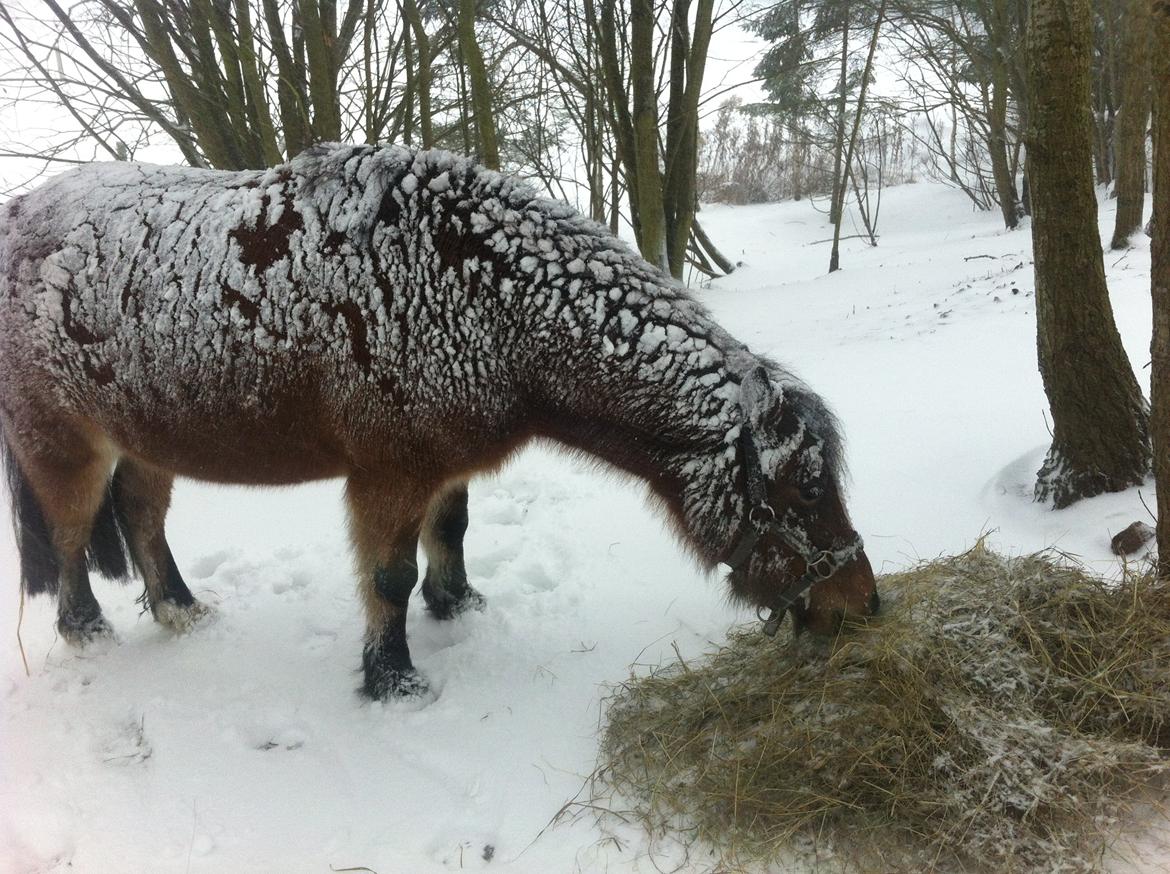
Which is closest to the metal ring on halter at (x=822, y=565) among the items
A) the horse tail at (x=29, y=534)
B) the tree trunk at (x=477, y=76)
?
the horse tail at (x=29, y=534)

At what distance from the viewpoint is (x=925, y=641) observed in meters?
2.33

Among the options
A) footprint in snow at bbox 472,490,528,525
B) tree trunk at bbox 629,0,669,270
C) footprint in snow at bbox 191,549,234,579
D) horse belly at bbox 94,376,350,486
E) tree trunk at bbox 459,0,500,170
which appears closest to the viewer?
horse belly at bbox 94,376,350,486

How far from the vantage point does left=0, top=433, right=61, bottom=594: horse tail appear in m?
3.23

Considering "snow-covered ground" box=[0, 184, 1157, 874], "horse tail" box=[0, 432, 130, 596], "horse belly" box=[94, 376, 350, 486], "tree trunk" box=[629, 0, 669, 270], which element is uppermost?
"tree trunk" box=[629, 0, 669, 270]

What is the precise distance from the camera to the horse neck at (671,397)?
2.40 m

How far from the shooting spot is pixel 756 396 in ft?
7.61

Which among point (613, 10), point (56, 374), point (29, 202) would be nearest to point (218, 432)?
point (56, 374)

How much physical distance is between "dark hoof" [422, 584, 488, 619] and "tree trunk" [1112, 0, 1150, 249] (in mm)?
9110

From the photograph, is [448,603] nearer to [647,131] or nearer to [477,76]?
[477,76]

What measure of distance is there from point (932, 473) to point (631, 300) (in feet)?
7.56

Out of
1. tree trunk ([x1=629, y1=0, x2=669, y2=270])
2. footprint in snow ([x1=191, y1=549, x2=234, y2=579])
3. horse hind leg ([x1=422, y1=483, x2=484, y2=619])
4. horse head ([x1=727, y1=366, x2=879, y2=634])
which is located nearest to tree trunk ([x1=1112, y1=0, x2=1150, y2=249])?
tree trunk ([x1=629, y1=0, x2=669, y2=270])

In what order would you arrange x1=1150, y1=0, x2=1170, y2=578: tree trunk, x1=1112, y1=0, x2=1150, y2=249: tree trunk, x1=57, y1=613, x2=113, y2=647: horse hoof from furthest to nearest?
x1=1112, y1=0, x2=1150, y2=249: tree trunk, x1=57, y1=613, x2=113, y2=647: horse hoof, x1=1150, y1=0, x2=1170, y2=578: tree trunk

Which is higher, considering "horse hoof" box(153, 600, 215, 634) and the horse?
the horse

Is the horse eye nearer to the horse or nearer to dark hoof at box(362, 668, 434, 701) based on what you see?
the horse
